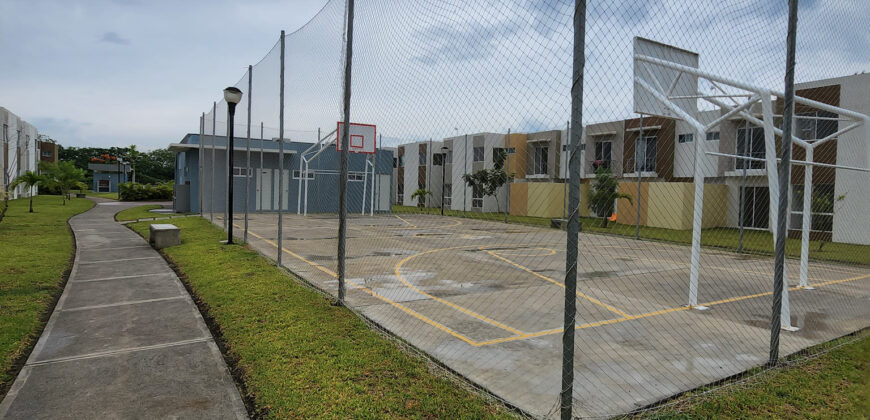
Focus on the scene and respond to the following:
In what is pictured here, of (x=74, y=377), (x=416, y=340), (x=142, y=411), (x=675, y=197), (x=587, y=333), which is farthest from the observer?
(x=675, y=197)

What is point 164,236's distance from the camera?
12102mm

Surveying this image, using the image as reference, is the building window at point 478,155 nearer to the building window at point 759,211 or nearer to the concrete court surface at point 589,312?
the building window at point 759,211

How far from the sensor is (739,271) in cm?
1079

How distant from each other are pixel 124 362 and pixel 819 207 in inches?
735

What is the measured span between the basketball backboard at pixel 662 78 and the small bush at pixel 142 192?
1847 inches

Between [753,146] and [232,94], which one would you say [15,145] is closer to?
[232,94]

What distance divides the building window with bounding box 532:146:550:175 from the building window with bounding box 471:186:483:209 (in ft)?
10.8

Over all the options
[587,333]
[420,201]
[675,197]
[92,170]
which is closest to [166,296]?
[587,333]

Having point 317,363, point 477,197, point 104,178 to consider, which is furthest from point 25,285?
point 104,178

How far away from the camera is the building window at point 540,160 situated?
1138 inches

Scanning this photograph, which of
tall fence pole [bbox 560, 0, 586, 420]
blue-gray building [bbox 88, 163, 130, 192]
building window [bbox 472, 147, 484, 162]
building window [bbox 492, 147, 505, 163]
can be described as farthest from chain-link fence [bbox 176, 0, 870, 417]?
blue-gray building [bbox 88, 163, 130, 192]

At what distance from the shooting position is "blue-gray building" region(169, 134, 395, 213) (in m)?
26.5

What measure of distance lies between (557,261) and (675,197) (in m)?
13.4

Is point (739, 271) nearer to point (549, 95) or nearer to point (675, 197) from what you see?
point (549, 95)
